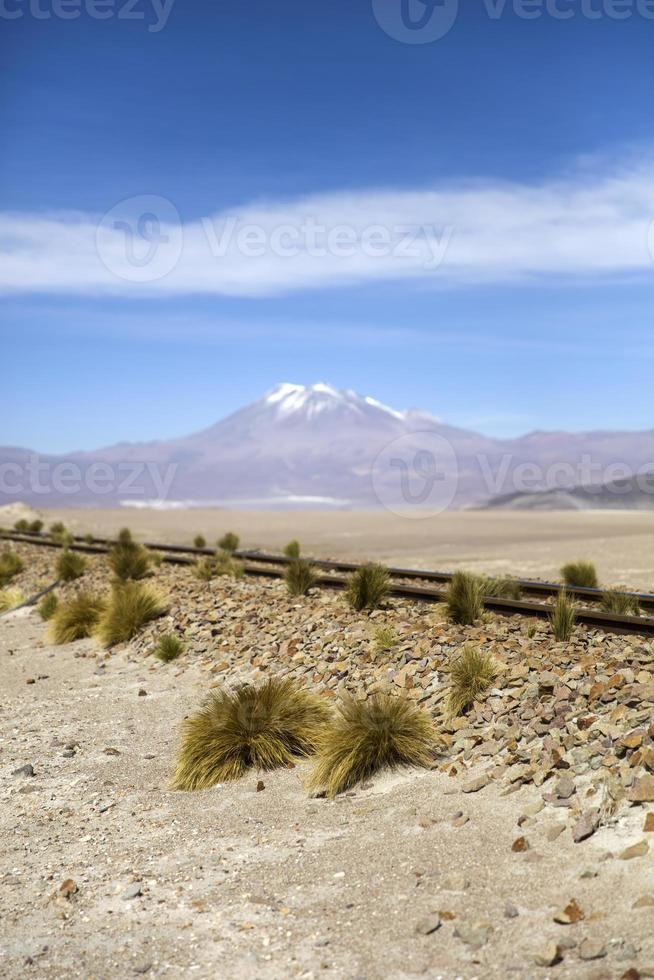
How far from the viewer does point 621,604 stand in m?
13.3

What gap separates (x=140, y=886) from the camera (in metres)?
7.23

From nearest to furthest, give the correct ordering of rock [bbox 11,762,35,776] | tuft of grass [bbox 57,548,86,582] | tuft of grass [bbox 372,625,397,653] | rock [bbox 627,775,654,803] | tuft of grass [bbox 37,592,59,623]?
1. rock [bbox 627,775,654,803]
2. rock [bbox 11,762,35,776]
3. tuft of grass [bbox 372,625,397,653]
4. tuft of grass [bbox 37,592,59,623]
5. tuft of grass [bbox 57,548,86,582]

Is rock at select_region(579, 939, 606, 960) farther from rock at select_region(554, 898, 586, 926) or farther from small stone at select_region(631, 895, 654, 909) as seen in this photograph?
small stone at select_region(631, 895, 654, 909)

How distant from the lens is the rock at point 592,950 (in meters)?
5.64

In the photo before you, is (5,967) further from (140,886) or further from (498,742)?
(498,742)

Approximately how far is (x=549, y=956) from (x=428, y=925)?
864mm

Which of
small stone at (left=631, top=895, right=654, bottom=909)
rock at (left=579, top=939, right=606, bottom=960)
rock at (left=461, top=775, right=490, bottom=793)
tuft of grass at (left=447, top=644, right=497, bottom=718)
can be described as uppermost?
tuft of grass at (left=447, top=644, right=497, bottom=718)

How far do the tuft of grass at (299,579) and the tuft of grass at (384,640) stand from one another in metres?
4.40

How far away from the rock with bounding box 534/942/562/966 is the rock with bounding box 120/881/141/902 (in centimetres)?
300

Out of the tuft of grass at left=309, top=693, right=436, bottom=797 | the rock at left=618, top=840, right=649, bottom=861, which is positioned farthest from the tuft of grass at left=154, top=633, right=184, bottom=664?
the rock at left=618, top=840, right=649, bottom=861

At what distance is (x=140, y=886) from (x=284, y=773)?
2.44 metres

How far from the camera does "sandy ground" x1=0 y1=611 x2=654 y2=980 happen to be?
5992mm

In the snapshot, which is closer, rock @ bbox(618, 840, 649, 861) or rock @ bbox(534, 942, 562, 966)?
rock @ bbox(534, 942, 562, 966)

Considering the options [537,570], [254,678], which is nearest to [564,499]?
[537,570]
